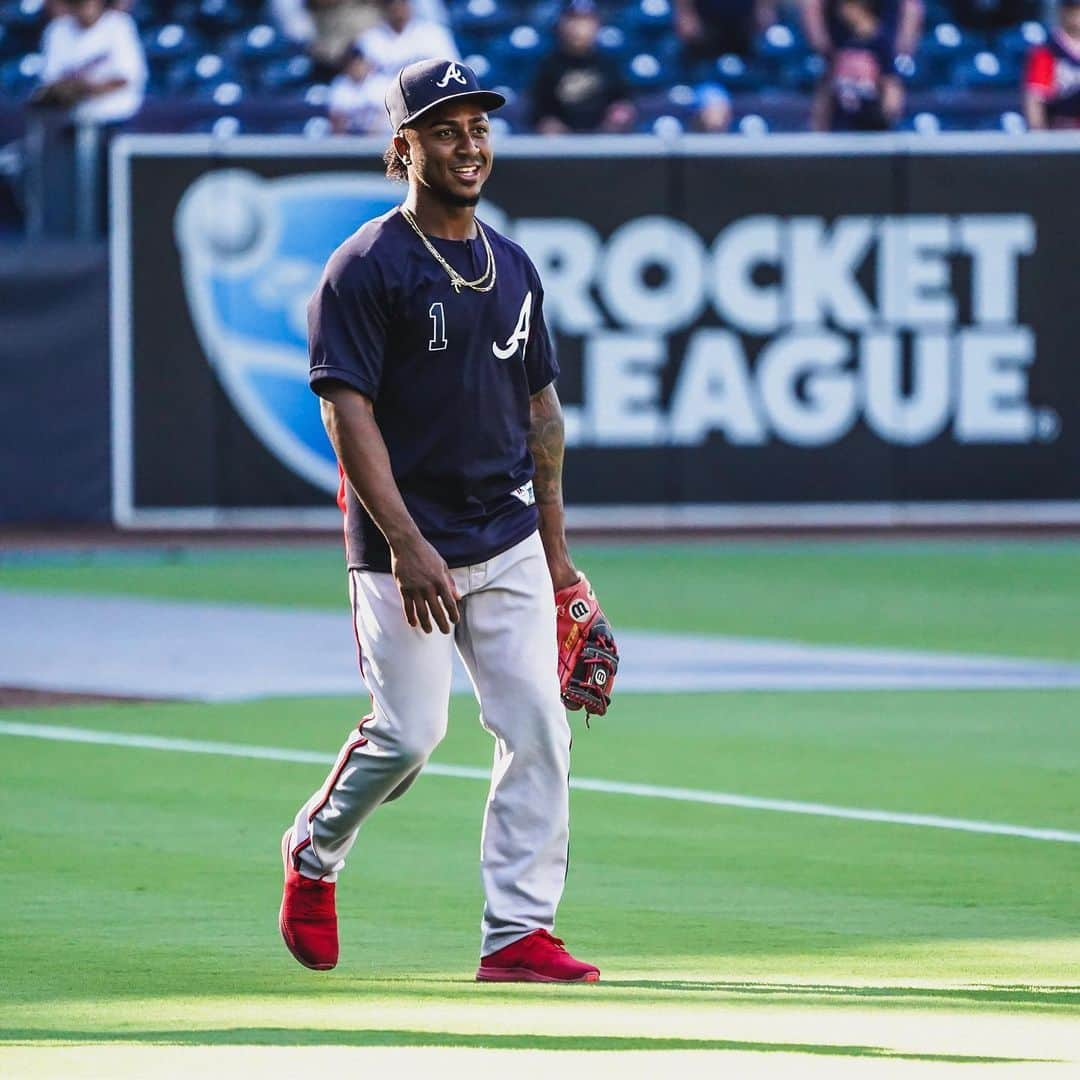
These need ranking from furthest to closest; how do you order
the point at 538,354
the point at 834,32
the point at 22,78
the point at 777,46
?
the point at 777,46
the point at 22,78
the point at 834,32
the point at 538,354

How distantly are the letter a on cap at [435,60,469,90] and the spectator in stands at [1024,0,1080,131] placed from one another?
42.7 feet

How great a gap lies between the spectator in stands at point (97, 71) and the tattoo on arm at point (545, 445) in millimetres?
12360

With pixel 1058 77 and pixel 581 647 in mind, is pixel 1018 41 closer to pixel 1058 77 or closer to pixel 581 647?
pixel 1058 77

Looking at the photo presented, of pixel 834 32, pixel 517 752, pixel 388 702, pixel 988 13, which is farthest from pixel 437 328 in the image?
pixel 988 13

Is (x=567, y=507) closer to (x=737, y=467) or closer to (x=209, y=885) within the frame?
(x=737, y=467)

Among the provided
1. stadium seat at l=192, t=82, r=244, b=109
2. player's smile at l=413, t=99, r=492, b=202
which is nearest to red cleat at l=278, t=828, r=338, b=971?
player's smile at l=413, t=99, r=492, b=202

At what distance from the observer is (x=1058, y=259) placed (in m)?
18.3

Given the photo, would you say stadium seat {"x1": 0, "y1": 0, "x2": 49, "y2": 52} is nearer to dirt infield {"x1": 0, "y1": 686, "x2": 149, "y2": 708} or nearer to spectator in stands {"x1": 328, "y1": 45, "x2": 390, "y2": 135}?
spectator in stands {"x1": 328, "y1": 45, "x2": 390, "y2": 135}

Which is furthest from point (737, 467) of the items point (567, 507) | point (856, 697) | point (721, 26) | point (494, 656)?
point (494, 656)

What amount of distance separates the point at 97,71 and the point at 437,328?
12885 mm

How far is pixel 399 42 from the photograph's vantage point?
18312mm

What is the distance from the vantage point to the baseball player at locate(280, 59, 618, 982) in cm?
601

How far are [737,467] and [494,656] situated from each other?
40.2 feet

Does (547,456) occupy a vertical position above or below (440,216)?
below
